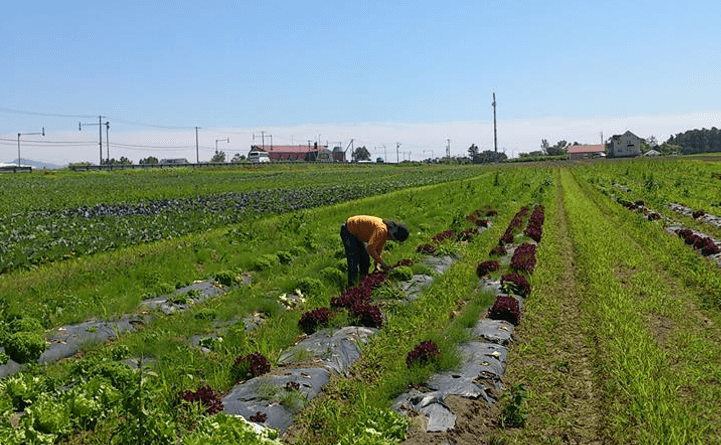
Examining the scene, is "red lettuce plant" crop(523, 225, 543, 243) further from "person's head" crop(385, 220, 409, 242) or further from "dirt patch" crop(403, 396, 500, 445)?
"dirt patch" crop(403, 396, 500, 445)

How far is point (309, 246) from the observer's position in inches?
657

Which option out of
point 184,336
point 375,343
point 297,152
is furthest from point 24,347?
point 297,152

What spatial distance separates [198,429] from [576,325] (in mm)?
6862

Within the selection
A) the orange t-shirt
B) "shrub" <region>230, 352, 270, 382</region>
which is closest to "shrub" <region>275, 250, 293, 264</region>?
the orange t-shirt

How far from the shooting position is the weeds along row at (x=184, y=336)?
530cm

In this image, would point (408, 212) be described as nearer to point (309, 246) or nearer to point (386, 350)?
point (309, 246)

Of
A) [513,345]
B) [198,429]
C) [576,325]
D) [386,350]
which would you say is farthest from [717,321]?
[198,429]

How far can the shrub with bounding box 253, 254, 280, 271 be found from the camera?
14023 mm

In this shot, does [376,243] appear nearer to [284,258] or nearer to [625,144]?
[284,258]

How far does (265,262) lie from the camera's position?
14023mm

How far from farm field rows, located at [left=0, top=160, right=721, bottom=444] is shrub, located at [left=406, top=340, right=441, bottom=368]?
79 millimetres

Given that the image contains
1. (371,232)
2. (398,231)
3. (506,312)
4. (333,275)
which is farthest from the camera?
(333,275)

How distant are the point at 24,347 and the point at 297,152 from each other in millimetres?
170084

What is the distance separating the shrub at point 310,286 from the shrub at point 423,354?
425 centimetres
